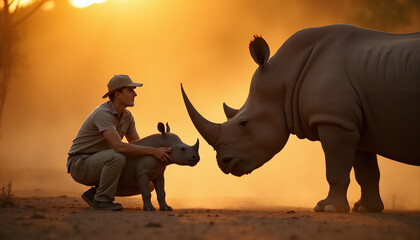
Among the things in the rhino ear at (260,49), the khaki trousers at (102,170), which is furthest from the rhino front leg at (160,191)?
the rhino ear at (260,49)

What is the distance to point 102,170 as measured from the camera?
554 centimetres

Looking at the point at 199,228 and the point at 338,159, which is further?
the point at 338,159

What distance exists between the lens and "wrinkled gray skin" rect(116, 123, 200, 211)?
5.61 m

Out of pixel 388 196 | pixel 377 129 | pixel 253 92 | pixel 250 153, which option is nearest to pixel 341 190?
pixel 377 129

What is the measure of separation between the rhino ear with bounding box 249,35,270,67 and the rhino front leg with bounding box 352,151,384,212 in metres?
1.56

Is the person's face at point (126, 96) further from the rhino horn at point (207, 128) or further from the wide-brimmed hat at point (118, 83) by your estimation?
the rhino horn at point (207, 128)

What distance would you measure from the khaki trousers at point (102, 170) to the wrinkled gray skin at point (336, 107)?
45.9 inches

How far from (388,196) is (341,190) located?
509 cm

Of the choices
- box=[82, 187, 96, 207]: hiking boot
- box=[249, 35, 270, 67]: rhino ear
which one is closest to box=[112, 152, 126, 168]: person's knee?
box=[82, 187, 96, 207]: hiking boot

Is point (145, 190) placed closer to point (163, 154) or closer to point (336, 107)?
point (163, 154)

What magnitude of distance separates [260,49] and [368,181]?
199 centimetres

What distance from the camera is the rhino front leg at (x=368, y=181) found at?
19.2 ft

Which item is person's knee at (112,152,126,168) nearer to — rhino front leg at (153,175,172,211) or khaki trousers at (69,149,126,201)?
khaki trousers at (69,149,126,201)

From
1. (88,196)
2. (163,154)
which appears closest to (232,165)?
(163,154)
